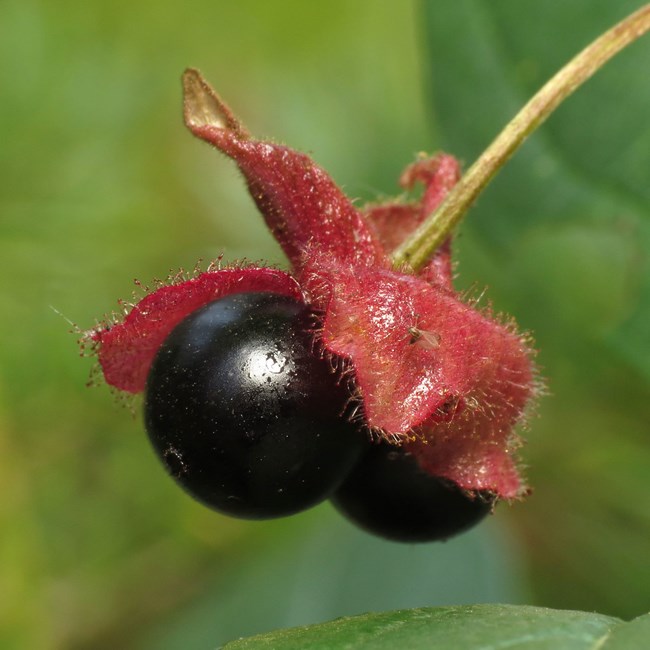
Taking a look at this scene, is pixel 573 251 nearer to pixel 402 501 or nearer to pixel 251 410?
pixel 402 501

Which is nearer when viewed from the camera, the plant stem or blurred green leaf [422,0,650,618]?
the plant stem

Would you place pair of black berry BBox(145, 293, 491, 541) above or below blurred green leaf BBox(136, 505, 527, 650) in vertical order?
above

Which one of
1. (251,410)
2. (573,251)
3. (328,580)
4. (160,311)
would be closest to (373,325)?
(251,410)

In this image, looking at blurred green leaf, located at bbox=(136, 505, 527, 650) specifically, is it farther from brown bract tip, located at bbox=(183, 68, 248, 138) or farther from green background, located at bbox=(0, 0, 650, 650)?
brown bract tip, located at bbox=(183, 68, 248, 138)

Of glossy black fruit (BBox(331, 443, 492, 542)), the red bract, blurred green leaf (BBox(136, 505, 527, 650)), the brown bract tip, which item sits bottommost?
blurred green leaf (BBox(136, 505, 527, 650))

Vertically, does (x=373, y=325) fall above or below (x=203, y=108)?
below

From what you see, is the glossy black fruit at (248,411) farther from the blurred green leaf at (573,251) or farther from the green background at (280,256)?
the blurred green leaf at (573,251)

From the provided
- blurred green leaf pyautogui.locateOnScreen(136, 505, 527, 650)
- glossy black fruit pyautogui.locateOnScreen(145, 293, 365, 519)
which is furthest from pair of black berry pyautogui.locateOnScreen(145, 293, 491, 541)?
blurred green leaf pyautogui.locateOnScreen(136, 505, 527, 650)
